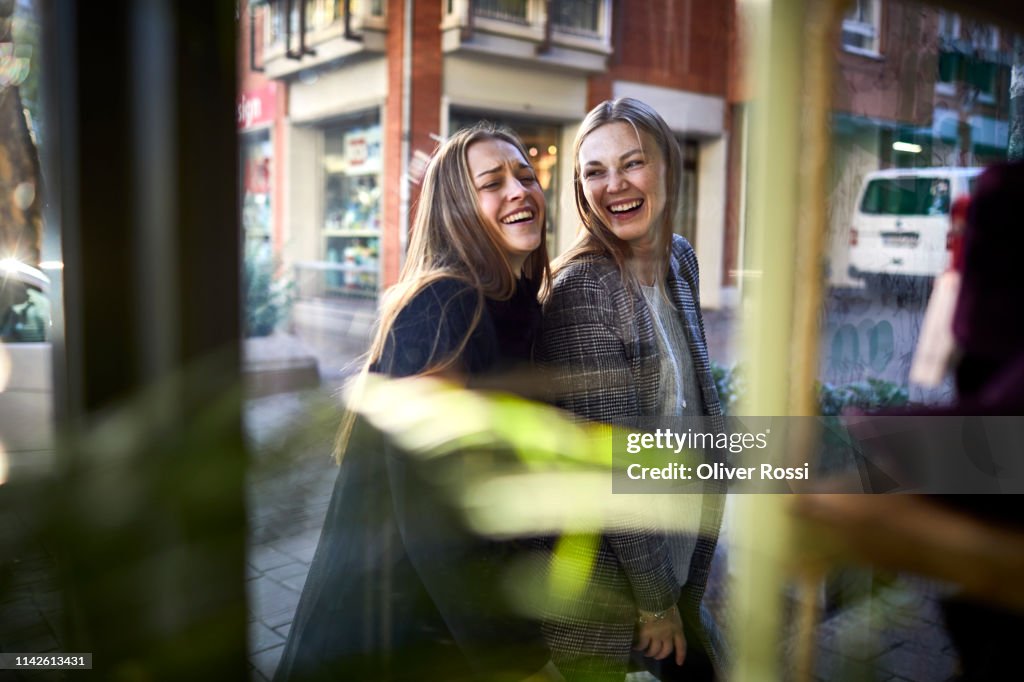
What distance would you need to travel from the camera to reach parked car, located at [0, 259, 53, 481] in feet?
4.47

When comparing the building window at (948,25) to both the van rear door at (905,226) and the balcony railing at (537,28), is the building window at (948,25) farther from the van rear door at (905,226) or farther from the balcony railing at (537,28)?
the balcony railing at (537,28)

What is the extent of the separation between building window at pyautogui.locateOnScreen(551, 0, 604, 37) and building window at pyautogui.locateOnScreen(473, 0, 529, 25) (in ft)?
0.20

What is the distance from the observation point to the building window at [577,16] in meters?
1.52

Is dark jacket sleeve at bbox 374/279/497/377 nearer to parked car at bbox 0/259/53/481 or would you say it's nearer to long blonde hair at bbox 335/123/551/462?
long blonde hair at bbox 335/123/551/462

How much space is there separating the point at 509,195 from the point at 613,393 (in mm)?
459

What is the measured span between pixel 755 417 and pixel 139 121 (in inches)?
50.1

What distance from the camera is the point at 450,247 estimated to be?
1513 millimetres

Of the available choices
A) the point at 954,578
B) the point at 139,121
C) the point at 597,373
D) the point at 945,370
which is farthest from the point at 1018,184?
the point at 139,121

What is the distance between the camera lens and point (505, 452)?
59.9 inches

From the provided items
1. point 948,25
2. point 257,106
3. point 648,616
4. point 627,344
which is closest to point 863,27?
point 948,25

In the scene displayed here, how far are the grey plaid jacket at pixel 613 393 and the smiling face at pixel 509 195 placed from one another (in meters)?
0.11

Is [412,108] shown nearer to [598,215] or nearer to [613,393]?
[598,215]

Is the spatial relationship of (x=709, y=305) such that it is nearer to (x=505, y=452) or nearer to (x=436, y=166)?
(x=505, y=452)
